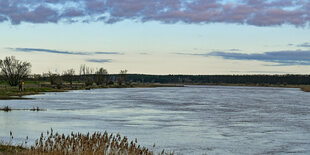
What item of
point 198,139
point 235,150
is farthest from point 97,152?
point 198,139

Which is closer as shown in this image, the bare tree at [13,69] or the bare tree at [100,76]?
the bare tree at [13,69]

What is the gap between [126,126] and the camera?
26.1m

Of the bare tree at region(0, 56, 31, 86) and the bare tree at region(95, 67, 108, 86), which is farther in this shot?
the bare tree at region(95, 67, 108, 86)

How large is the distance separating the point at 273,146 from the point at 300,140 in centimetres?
274

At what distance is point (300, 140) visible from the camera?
69.1 feet

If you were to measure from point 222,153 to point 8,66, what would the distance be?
87.9 m

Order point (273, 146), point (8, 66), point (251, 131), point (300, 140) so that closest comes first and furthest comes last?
point (273, 146) → point (300, 140) → point (251, 131) → point (8, 66)

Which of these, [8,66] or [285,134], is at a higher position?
[8,66]

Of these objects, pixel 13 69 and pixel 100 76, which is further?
pixel 100 76

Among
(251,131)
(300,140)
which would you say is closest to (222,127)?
(251,131)

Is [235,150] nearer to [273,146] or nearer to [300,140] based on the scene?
[273,146]

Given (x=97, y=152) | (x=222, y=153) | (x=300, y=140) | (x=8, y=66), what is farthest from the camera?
(x=8, y=66)

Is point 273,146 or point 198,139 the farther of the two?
point 198,139

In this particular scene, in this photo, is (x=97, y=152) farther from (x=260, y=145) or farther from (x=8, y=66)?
(x=8, y=66)
